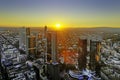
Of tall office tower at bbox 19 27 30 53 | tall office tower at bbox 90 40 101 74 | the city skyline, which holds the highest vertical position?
the city skyline

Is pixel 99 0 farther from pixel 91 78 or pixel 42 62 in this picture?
pixel 42 62

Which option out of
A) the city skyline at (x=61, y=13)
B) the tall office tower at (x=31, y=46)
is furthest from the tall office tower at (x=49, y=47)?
the city skyline at (x=61, y=13)

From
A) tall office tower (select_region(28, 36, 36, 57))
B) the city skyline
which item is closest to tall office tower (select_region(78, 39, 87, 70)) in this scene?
the city skyline

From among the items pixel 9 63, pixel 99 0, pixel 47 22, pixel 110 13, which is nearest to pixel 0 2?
pixel 47 22

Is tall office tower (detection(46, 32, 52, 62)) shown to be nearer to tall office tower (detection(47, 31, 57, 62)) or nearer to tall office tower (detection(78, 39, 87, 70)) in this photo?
tall office tower (detection(47, 31, 57, 62))

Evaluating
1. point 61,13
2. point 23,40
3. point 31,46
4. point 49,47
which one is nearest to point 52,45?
point 49,47

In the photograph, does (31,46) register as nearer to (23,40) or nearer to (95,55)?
(23,40)
